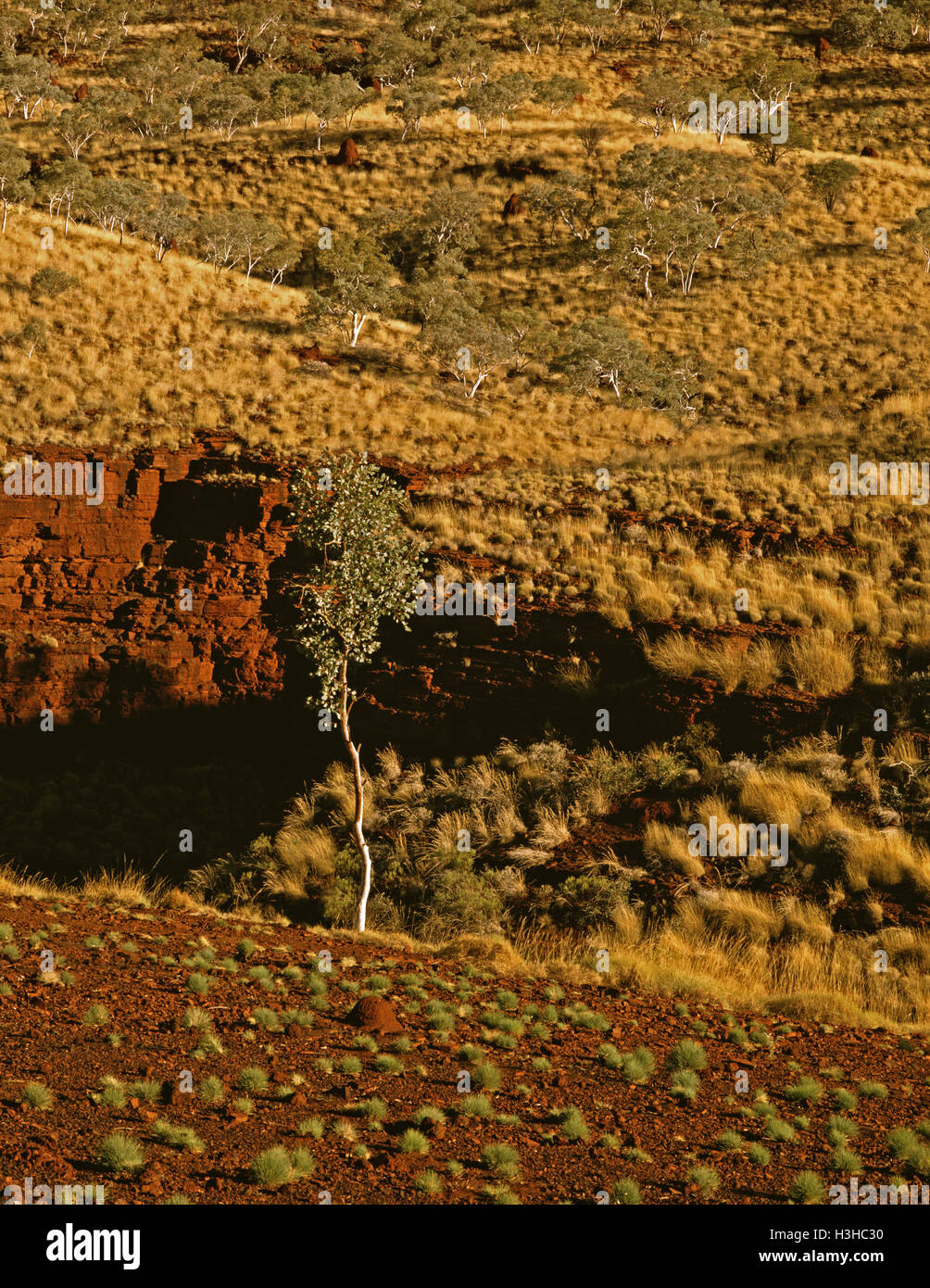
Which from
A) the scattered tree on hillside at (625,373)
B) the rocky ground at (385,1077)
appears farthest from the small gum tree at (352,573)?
the scattered tree on hillside at (625,373)

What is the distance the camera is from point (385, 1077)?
992 cm

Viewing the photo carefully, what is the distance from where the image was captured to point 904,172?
50656 millimetres

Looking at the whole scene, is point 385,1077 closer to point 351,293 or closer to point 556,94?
point 351,293

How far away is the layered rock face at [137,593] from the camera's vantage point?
22.1 m

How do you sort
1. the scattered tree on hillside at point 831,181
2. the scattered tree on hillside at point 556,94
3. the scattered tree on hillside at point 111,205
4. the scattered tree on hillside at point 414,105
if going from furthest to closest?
1. the scattered tree on hillside at point 556,94
2. the scattered tree on hillside at point 414,105
3. the scattered tree on hillside at point 831,181
4. the scattered tree on hillside at point 111,205

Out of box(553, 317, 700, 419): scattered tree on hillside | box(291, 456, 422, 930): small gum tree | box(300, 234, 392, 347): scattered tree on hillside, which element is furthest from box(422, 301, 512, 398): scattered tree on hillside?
box(291, 456, 422, 930): small gum tree

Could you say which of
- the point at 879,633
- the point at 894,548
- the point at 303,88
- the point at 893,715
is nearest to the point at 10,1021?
the point at 893,715

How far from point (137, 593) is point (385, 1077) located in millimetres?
15299

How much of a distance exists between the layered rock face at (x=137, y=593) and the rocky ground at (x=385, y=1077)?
8.82 meters

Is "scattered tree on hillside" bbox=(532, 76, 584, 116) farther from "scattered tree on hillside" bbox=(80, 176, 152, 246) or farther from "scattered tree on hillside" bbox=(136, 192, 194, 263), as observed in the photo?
"scattered tree on hillside" bbox=(80, 176, 152, 246)

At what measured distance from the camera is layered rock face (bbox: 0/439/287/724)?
72.6ft

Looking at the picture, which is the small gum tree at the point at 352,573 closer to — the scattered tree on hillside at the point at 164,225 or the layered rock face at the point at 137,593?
the layered rock face at the point at 137,593

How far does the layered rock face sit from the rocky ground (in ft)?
28.9

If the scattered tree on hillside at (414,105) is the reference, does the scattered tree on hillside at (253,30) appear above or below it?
above
